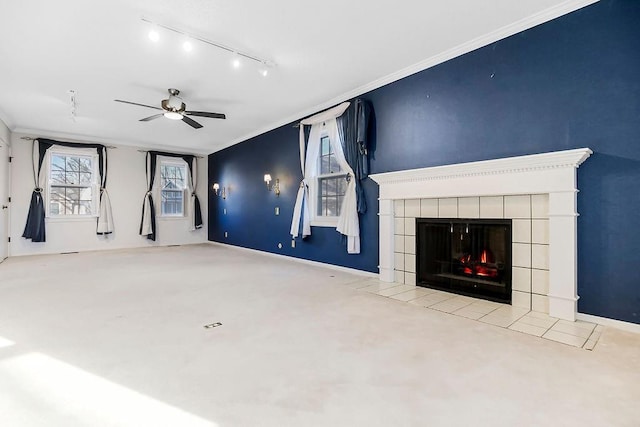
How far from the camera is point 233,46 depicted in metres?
3.49

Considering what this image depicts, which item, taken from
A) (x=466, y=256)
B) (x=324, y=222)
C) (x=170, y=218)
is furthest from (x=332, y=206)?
(x=170, y=218)

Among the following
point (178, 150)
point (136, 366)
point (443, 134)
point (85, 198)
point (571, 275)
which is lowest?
point (136, 366)

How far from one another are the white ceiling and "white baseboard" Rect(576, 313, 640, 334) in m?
2.67

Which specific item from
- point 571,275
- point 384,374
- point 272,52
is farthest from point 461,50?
point 384,374

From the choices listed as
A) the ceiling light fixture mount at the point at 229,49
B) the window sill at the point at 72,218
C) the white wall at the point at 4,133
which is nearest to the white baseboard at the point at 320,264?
the ceiling light fixture mount at the point at 229,49

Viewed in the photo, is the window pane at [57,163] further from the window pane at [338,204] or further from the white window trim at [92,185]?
the window pane at [338,204]

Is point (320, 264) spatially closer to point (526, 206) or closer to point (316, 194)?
point (316, 194)

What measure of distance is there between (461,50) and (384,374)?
3.41 m

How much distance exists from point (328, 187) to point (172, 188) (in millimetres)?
5399

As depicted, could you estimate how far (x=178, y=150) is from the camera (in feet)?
29.2

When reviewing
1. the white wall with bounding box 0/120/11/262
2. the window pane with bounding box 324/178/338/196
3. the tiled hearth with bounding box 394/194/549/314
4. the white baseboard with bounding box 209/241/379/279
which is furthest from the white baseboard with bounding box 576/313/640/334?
the white wall with bounding box 0/120/11/262

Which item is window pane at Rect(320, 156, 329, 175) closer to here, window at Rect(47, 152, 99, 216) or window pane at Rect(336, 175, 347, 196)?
window pane at Rect(336, 175, 347, 196)

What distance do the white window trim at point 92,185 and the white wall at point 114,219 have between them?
79mm

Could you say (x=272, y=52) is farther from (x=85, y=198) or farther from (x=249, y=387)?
(x=85, y=198)
